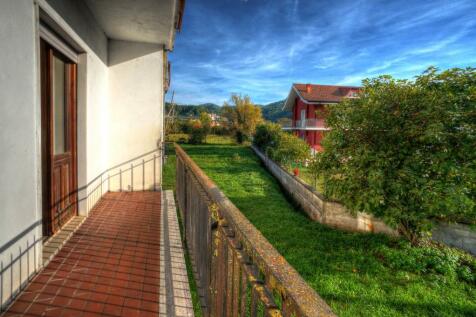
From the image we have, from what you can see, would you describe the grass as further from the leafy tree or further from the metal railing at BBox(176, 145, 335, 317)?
the leafy tree

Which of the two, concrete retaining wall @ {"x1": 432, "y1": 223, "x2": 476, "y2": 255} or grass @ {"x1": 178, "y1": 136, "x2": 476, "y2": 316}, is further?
concrete retaining wall @ {"x1": 432, "y1": 223, "x2": 476, "y2": 255}

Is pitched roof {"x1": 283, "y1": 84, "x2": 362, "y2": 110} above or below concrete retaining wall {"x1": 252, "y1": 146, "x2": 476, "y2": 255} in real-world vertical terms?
above

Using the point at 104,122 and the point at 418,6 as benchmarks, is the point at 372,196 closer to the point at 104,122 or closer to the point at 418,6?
the point at 104,122

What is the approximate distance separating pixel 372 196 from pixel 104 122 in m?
5.10

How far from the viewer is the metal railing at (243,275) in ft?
1.91

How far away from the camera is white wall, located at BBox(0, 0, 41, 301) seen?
6.39 ft

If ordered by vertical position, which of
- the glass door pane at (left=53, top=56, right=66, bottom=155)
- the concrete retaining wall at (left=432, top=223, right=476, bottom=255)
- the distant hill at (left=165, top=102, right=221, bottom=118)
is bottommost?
the concrete retaining wall at (left=432, top=223, right=476, bottom=255)

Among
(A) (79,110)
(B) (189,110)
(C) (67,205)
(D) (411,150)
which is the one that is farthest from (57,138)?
(B) (189,110)

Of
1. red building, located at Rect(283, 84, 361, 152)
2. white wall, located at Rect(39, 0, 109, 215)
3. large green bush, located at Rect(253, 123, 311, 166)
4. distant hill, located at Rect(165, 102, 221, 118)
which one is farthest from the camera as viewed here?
distant hill, located at Rect(165, 102, 221, 118)

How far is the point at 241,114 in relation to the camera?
2598 centimetres

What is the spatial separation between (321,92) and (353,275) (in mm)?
21436

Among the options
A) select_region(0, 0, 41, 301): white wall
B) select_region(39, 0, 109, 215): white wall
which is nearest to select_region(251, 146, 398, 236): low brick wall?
select_region(39, 0, 109, 215): white wall

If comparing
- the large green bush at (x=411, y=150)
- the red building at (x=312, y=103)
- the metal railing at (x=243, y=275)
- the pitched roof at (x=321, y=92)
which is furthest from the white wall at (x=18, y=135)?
the pitched roof at (x=321, y=92)

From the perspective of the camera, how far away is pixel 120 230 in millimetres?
3631
